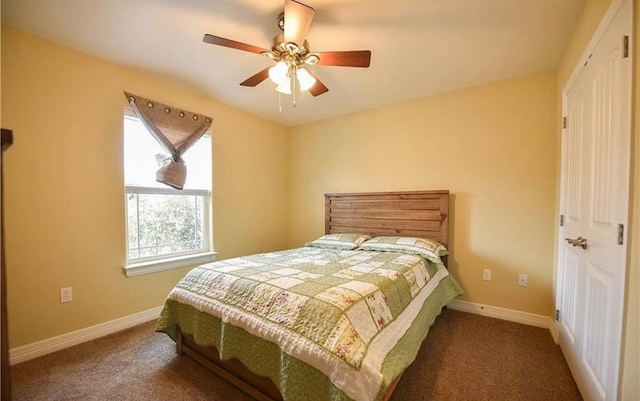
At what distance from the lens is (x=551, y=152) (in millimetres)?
2426

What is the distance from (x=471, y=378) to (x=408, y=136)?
2369mm

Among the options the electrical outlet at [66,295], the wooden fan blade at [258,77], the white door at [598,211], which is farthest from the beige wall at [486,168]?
the electrical outlet at [66,295]

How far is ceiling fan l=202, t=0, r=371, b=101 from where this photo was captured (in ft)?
5.10

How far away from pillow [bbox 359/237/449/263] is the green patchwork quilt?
0.60ft

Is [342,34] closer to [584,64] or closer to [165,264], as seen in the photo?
[584,64]

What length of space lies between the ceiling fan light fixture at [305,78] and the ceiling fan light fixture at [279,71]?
0.10m

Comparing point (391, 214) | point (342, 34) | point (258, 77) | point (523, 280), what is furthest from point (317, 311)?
point (523, 280)

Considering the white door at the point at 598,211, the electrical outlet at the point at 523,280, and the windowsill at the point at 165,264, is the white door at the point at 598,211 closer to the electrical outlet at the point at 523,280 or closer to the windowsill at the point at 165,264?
the electrical outlet at the point at 523,280

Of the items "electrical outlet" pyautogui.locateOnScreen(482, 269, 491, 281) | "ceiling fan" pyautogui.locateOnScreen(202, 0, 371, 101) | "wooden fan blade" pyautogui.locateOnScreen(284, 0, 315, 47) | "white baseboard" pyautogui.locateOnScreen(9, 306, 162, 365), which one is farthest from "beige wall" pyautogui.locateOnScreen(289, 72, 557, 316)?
"white baseboard" pyautogui.locateOnScreen(9, 306, 162, 365)

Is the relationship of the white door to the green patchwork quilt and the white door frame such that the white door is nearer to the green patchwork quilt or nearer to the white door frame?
the white door frame

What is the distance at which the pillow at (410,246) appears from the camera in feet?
8.27

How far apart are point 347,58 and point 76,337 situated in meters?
2.98

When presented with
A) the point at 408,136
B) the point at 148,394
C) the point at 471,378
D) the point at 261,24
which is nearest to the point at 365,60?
the point at 261,24

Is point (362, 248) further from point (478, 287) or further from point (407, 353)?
point (407, 353)
